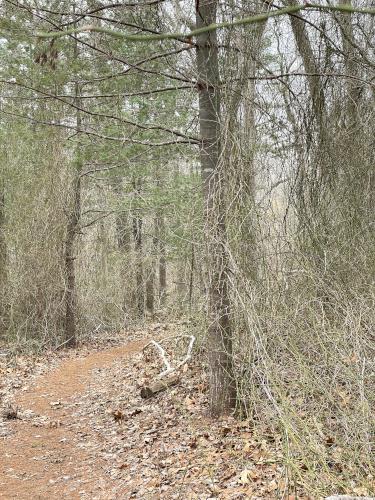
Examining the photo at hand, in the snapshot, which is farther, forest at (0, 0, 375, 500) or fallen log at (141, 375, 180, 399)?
fallen log at (141, 375, 180, 399)

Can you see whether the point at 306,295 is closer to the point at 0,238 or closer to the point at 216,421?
the point at 216,421

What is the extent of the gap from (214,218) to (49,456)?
11.7ft

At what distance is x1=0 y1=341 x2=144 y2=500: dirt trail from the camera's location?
5277 millimetres

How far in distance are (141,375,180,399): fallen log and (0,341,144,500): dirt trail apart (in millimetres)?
1102

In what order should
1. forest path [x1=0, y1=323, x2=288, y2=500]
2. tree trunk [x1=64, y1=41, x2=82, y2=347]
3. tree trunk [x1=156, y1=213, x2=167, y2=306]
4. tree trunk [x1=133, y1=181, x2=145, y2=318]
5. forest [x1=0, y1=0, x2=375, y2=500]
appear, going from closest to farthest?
forest [x1=0, y1=0, x2=375, y2=500]
forest path [x1=0, y1=323, x2=288, y2=500]
tree trunk [x1=64, y1=41, x2=82, y2=347]
tree trunk [x1=156, y1=213, x2=167, y2=306]
tree trunk [x1=133, y1=181, x2=145, y2=318]

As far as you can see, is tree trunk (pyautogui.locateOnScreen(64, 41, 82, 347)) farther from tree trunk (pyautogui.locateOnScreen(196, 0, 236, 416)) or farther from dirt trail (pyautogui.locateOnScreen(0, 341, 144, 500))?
tree trunk (pyautogui.locateOnScreen(196, 0, 236, 416))

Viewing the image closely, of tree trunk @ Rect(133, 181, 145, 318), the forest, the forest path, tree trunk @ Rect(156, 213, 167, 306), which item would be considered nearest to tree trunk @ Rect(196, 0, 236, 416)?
the forest

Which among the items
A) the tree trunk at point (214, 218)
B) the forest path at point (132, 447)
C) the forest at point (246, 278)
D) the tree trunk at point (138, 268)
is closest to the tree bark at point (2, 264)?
the forest path at point (132, 447)

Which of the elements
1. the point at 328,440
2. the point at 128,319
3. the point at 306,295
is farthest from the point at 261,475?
the point at 128,319

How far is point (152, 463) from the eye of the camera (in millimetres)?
5355

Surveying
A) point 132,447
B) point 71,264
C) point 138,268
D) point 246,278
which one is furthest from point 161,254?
point 246,278

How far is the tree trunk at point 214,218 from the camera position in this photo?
5.31 meters

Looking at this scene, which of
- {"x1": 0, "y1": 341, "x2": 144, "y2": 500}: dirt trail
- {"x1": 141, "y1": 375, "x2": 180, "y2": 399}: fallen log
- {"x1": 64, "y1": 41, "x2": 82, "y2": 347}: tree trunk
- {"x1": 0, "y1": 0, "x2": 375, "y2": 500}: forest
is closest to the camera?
{"x1": 0, "y1": 0, "x2": 375, "y2": 500}: forest

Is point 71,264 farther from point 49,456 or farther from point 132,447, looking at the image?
point 132,447
